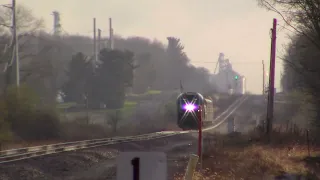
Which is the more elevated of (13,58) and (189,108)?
(13,58)

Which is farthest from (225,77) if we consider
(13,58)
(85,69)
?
(13,58)

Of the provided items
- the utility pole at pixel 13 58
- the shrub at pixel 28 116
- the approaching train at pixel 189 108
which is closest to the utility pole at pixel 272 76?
the approaching train at pixel 189 108

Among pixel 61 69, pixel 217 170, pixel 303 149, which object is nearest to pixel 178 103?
pixel 303 149

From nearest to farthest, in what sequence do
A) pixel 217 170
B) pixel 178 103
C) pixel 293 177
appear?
pixel 293 177 → pixel 217 170 → pixel 178 103

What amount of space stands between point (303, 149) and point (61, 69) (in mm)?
61812

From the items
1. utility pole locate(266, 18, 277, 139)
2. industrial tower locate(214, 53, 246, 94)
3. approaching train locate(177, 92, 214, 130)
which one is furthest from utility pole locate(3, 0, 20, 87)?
industrial tower locate(214, 53, 246, 94)

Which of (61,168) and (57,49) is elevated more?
(57,49)

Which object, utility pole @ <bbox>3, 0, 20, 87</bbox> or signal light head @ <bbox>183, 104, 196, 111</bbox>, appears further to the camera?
utility pole @ <bbox>3, 0, 20, 87</bbox>

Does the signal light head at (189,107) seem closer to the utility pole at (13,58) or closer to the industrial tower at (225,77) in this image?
the utility pole at (13,58)

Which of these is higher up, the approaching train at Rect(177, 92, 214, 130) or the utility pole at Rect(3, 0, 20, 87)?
the utility pole at Rect(3, 0, 20, 87)

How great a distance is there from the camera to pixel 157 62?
12038 centimetres

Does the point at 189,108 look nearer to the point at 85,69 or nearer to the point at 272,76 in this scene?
the point at 272,76

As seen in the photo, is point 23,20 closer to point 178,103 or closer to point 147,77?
point 178,103

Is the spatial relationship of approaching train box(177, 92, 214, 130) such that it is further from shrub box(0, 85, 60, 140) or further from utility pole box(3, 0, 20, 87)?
utility pole box(3, 0, 20, 87)
